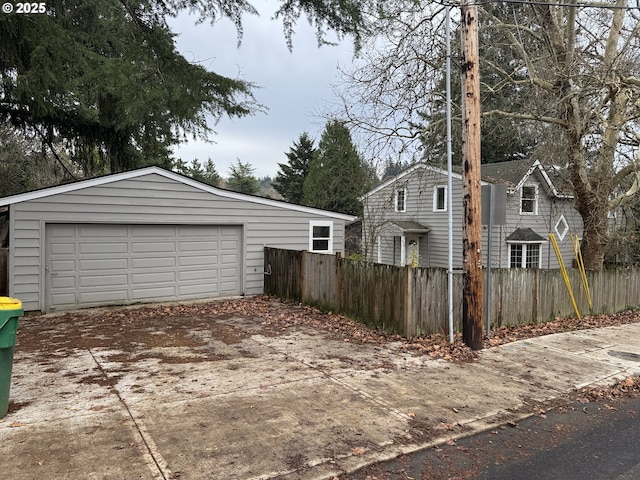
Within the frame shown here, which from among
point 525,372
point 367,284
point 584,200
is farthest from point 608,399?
point 584,200

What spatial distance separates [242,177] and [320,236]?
33.1m

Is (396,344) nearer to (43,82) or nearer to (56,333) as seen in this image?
(56,333)

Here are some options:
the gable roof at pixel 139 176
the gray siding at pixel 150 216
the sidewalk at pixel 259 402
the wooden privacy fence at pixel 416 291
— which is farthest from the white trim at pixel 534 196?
the sidewalk at pixel 259 402

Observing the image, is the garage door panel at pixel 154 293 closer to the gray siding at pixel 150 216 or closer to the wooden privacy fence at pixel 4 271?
the gray siding at pixel 150 216

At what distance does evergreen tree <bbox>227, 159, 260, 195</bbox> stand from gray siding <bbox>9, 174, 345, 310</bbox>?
106 ft

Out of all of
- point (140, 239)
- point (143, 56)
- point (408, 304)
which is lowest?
point (408, 304)

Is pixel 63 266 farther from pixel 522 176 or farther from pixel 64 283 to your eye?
pixel 522 176

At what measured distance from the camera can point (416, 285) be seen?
24.8 feet

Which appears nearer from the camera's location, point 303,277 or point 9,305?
point 9,305

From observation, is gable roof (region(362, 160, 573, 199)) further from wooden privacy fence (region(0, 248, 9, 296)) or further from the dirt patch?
wooden privacy fence (region(0, 248, 9, 296))

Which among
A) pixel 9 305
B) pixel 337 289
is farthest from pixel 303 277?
pixel 9 305

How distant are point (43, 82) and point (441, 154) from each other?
939 cm

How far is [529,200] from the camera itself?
765 inches

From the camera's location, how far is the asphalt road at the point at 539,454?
345 centimetres
